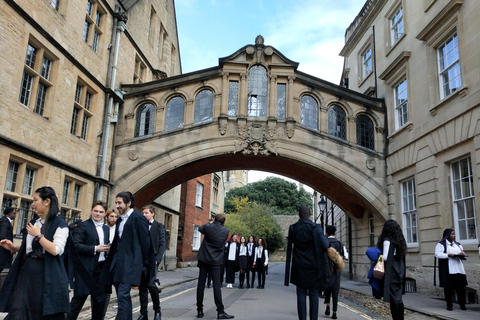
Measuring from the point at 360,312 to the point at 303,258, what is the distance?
3.40 metres

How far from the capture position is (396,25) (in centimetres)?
1658

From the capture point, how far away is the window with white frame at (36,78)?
436 inches

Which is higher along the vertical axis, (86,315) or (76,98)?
(76,98)

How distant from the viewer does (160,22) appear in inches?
859

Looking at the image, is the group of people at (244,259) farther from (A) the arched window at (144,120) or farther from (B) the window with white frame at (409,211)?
(A) the arched window at (144,120)

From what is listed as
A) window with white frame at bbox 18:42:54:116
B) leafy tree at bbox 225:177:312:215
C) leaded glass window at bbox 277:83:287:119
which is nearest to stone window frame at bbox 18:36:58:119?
window with white frame at bbox 18:42:54:116

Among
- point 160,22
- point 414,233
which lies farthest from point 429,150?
point 160,22

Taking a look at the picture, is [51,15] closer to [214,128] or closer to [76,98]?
[76,98]

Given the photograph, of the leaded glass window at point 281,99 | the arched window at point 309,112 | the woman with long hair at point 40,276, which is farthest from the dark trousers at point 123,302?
the arched window at point 309,112

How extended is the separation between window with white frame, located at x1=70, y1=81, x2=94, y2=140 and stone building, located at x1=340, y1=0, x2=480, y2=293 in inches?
441

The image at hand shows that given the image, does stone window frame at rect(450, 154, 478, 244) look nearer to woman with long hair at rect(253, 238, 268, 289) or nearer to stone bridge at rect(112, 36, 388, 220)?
stone bridge at rect(112, 36, 388, 220)

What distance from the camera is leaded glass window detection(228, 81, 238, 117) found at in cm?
1692

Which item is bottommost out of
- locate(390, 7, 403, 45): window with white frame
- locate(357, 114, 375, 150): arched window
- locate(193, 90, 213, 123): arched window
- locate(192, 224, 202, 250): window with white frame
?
locate(192, 224, 202, 250): window with white frame

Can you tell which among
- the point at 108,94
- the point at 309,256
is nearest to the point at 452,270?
the point at 309,256
